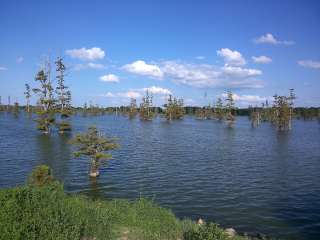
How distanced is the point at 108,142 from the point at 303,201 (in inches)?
540

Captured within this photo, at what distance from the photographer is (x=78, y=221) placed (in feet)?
34.7

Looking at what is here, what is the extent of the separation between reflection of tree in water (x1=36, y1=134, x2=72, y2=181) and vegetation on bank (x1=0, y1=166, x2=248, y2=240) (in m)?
14.4

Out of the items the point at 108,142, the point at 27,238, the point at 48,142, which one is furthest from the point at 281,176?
the point at 48,142

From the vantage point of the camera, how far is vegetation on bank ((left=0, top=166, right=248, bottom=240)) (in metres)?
9.15

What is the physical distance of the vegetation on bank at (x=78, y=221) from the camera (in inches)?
360

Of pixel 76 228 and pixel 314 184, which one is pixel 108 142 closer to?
pixel 314 184

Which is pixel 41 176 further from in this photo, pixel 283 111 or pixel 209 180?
pixel 283 111

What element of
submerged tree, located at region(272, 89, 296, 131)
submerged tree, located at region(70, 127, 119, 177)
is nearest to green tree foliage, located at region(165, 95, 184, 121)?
submerged tree, located at region(272, 89, 296, 131)

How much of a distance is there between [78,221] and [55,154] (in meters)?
27.8

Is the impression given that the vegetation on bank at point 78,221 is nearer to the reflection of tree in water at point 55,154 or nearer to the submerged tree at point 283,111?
the reflection of tree in water at point 55,154

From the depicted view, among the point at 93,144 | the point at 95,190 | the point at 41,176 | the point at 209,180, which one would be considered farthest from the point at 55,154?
the point at 41,176

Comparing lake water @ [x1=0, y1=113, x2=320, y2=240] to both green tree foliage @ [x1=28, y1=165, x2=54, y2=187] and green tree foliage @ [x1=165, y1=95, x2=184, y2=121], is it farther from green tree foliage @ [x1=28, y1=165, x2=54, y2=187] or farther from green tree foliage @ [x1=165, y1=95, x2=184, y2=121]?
green tree foliage @ [x1=165, y1=95, x2=184, y2=121]

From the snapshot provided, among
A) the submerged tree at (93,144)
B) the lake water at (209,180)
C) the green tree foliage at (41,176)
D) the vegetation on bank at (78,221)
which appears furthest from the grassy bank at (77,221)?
the submerged tree at (93,144)

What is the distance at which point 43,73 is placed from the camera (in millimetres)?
60250
